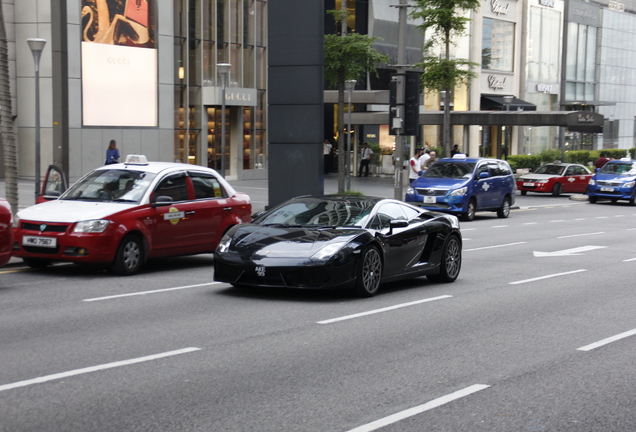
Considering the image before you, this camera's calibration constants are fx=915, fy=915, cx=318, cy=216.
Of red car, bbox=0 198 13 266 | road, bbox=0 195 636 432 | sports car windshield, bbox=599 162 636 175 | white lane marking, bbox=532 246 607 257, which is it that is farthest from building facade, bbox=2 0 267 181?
road, bbox=0 195 636 432

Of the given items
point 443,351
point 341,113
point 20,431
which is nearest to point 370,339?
point 443,351

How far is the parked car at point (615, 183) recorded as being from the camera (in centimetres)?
3541

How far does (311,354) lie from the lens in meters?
7.98

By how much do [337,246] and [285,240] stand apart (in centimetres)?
66

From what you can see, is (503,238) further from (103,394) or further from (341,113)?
(103,394)

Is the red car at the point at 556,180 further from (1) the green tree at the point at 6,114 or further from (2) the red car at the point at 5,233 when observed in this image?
(2) the red car at the point at 5,233

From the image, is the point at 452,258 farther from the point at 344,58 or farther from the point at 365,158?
the point at 365,158

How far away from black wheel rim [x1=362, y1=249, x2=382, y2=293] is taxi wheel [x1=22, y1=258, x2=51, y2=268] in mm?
4943

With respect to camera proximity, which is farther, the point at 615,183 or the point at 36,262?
the point at 615,183

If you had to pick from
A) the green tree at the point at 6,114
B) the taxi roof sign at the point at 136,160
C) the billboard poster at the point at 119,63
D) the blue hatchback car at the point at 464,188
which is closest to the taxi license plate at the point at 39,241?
the taxi roof sign at the point at 136,160

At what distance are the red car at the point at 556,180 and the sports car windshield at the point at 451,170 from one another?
43.8 feet

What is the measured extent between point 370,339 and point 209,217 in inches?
249

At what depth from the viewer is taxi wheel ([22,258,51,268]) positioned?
13297 mm

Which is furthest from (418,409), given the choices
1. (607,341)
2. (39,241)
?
(39,241)
